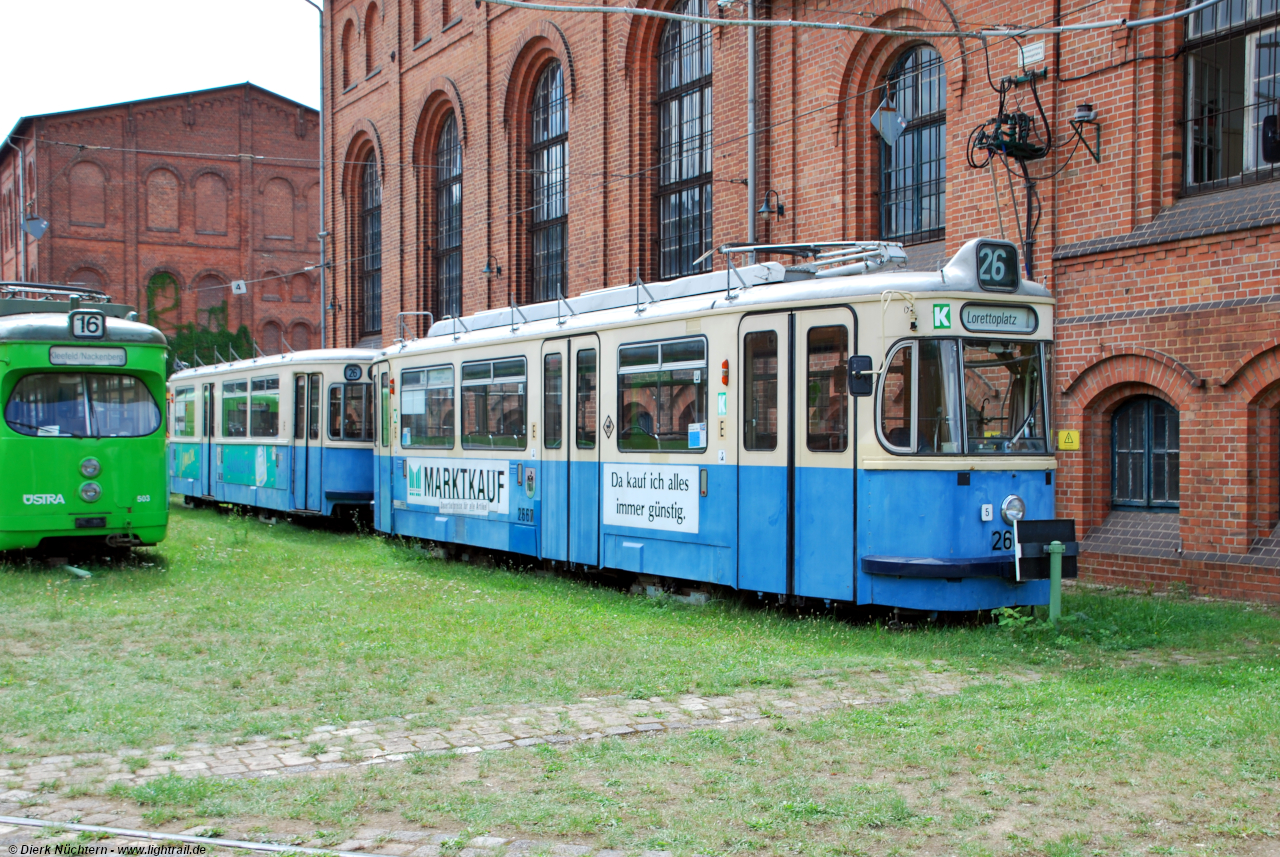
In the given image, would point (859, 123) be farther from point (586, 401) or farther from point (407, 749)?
point (407, 749)

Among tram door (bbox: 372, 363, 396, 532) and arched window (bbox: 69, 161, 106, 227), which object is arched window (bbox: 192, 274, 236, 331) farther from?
tram door (bbox: 372, 363, 396, 532)

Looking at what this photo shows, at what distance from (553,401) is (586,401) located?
29.3 inches

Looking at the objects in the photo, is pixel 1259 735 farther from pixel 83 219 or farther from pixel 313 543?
pixel 83 219

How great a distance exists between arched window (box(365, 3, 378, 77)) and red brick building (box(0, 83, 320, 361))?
19038 mm

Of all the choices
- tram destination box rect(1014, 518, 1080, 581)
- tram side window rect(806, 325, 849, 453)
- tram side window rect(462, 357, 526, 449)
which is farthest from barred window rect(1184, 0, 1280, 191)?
tram side window rect(462, 357, 526, 449)

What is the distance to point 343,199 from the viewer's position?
110 feet

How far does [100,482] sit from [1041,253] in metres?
11.0

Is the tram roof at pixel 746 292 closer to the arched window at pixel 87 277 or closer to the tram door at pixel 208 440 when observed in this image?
the tram door at pixel 208 440

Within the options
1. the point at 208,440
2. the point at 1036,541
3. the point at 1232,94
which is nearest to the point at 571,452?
the point at 1036,541

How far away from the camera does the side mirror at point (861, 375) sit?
967 cm

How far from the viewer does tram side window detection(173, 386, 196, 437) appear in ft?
87.8

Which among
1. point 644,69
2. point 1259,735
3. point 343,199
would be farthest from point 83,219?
point 1259,735

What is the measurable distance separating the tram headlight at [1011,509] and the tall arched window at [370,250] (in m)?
24.4

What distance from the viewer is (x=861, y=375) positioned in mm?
9688
